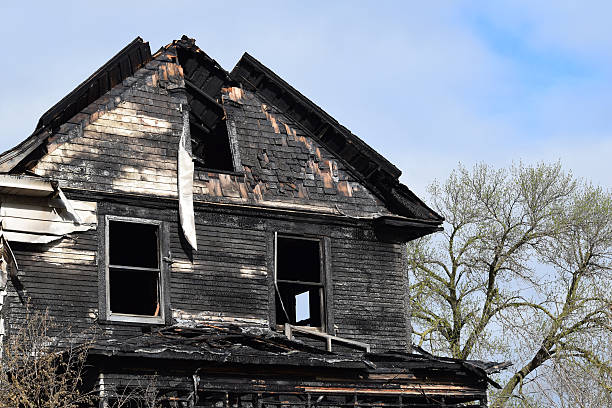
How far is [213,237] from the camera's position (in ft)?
60.1

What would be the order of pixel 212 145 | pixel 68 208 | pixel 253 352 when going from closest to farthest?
pixel 253 352 → pixel 68 208 → pixel 212 145

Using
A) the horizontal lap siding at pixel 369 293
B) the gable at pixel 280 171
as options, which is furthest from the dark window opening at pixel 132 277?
the horizontal lap siding at pixel 369 293

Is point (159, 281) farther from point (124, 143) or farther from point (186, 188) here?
point (124, 143)

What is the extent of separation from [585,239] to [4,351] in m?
22.5

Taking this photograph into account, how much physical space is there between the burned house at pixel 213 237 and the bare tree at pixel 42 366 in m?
0.26

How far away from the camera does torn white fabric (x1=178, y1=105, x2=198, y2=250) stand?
705 inches

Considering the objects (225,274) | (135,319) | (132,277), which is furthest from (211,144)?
(135,319)

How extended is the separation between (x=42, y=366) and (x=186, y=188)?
14.5ft

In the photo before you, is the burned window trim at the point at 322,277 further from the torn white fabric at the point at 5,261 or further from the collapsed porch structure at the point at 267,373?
the torn white fabric at the point at 5,261

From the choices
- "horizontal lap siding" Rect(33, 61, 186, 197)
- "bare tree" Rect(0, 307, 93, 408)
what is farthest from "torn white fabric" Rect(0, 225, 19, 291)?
"horizontal lap siding" Rect(33, 61, 186, 197)

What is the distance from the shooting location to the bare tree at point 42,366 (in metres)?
14.6

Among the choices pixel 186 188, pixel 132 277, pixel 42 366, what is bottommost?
pixel 42 366

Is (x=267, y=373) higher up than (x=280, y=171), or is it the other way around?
(x=280, y=171)

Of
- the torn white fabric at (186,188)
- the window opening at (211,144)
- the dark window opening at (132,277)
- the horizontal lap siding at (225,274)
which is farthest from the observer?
the dark window opening at (132,277)
